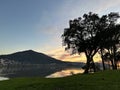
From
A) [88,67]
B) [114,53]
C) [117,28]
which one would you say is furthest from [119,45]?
[88,67]

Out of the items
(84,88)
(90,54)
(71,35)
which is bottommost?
(84,88)

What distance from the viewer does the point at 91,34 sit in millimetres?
83125

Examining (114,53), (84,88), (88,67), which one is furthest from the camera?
(114,53)

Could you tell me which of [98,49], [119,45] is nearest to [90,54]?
[98,49]

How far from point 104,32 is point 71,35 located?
928cm

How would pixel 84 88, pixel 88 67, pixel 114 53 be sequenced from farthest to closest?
pixel 114 53
pixel 88 67
pixel 84 88

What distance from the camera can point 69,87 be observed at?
3206cm

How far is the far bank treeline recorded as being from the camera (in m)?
82.3

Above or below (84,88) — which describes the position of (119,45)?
above

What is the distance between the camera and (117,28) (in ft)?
279

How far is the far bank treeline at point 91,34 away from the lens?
82.3 metres

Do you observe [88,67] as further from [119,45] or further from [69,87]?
[69,87]

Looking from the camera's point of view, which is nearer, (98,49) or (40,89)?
(40,89)

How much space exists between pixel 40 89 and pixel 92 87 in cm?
570
